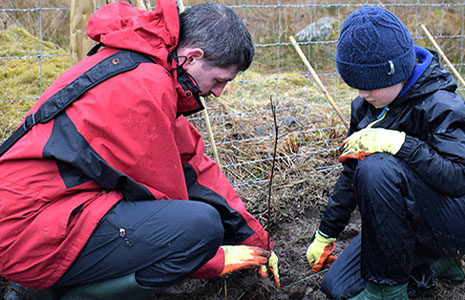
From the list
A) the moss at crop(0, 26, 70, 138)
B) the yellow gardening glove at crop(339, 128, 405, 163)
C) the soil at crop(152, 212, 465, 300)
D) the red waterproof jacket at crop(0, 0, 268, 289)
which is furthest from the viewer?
the moss at crop(0, 26, 70, 138)

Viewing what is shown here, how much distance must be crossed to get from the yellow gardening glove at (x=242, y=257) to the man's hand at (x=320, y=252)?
32 centimetres

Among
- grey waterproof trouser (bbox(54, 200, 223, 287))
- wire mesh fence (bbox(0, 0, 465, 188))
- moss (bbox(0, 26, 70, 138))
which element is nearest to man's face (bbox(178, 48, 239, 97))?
wire mesh fence (bbox(0, 0, 465, 188))

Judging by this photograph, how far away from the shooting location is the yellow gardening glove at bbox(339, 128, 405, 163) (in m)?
1.81

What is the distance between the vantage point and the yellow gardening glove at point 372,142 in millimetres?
1807

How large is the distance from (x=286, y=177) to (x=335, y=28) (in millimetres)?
4245

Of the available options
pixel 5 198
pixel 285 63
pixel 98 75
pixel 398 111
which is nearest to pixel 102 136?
pixel 98 75

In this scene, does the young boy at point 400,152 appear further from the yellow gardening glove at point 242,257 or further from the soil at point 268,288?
the yellow gardening glove at point 242,257

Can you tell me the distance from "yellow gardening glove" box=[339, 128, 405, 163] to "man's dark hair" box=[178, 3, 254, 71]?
23.9 inches

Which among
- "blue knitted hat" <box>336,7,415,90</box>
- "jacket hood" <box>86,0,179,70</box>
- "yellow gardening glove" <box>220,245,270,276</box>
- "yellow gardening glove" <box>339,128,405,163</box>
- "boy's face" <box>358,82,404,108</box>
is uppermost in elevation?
"jacket hood" <box>86,0,179,70</box>

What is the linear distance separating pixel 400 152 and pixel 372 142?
4.5 inches

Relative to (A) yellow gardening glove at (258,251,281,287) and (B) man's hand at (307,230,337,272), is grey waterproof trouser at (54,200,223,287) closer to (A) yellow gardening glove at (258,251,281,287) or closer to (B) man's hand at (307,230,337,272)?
(A) yellow gardening glove at (258,251,281,287)

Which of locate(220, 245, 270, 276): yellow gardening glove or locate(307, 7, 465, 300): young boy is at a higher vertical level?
locate(307, 7, 465, 300): young boy

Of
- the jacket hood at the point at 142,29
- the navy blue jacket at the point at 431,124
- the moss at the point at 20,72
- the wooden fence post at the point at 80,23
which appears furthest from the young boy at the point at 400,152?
the moss at the point at 20,72

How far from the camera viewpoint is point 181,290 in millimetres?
2201
